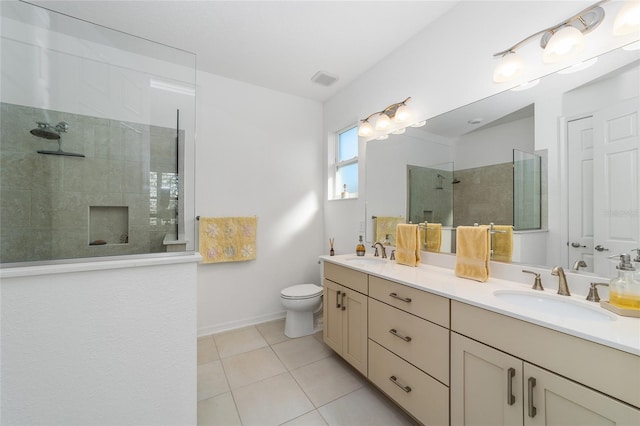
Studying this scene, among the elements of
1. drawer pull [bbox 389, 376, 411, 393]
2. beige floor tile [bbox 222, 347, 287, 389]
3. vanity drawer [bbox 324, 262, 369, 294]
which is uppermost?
vanity drawer [bbox 324, 262, 369, 294]

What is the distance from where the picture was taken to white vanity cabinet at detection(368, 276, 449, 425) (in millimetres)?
1152

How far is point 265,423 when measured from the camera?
1.37 meters

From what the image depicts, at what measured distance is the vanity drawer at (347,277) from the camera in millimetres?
1650

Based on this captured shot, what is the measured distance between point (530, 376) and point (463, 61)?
5.97ft

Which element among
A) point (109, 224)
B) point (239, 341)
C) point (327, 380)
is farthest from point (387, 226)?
point (109, 224)

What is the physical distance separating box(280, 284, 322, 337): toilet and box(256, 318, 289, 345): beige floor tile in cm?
7

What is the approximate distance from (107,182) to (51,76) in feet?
→ 2.26

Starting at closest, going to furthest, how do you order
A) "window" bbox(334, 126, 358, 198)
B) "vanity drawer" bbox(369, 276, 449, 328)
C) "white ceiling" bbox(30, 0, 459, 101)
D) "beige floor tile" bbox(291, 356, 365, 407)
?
"vanity drawer" bbox(369, 276, 449, 328) → "beige floor tile" bbox(291, 356, 365, 407) → "white ceiling" bbox(30, 0, 459, 101) → "window" bbox(334, 126, 358, 198)

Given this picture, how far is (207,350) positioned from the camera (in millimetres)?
2139

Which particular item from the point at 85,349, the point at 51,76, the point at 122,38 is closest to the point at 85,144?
the point at 51,76

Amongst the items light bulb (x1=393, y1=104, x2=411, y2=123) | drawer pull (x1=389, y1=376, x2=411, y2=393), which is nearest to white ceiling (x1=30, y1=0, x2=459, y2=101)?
light bulb (x1=393, y1=104, x2=411, y2=123)

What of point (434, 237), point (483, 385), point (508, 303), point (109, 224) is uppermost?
point (109, 224)

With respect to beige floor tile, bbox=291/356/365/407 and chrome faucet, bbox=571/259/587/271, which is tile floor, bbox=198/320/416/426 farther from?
chrome faucet, bbox=571/259/587/271

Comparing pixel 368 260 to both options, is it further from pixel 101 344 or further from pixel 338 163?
pixel 101 344
